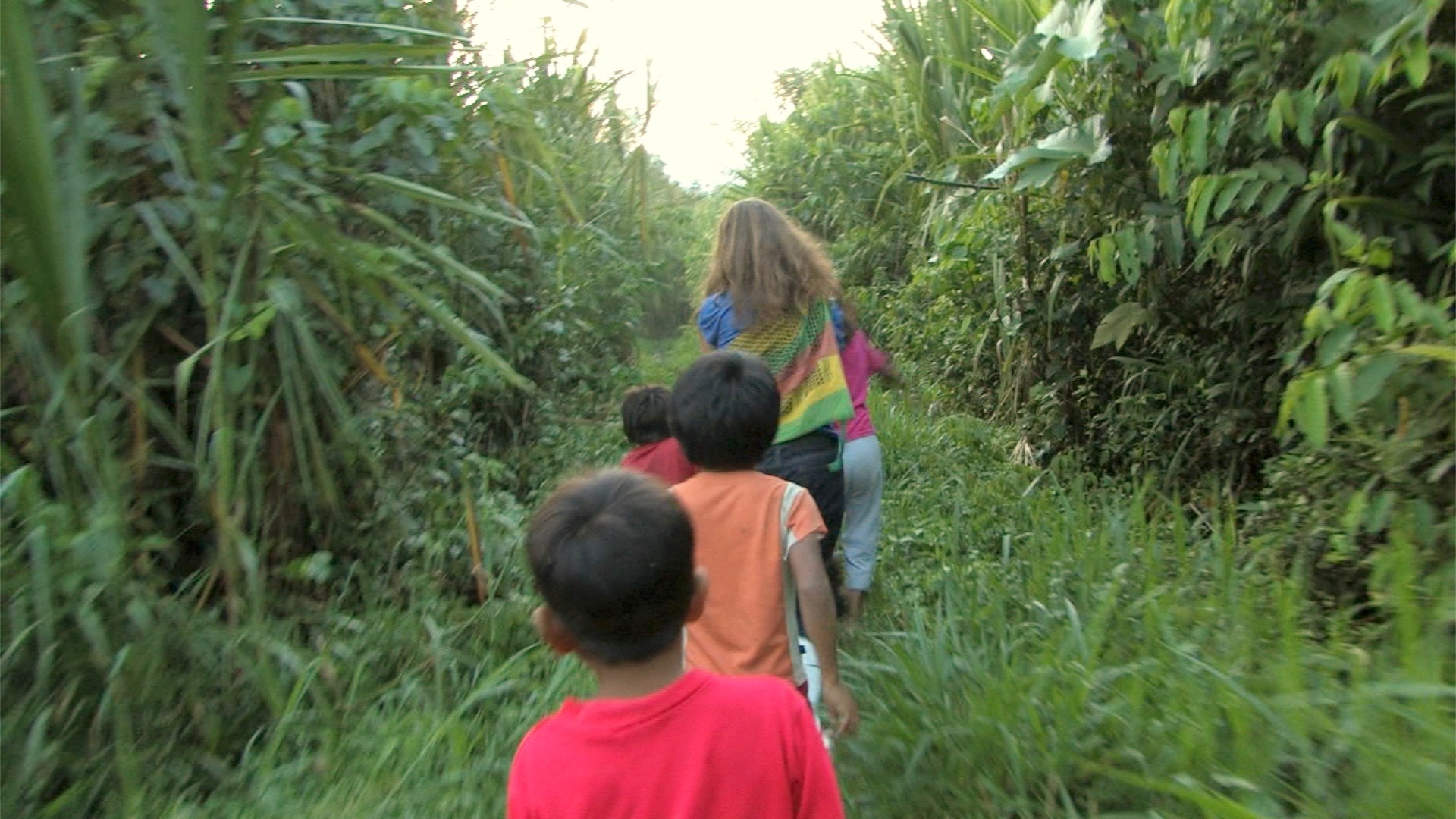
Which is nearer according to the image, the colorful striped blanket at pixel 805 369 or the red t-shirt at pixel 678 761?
the red t-shirt at pixel 678 761

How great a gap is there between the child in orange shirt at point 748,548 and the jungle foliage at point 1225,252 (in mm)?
1127

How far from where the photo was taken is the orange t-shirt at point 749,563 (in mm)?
2555

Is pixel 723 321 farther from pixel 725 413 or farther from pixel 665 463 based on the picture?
pixel 725 413

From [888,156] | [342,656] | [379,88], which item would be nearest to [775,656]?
[342,656]

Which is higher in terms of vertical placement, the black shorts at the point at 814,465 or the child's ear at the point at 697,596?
the child's ear at the point at 697,596

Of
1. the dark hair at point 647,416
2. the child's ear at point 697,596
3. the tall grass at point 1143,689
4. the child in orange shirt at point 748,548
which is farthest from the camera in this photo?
the dark hair at point 647,416

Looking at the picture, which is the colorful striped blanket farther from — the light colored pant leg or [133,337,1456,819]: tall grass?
[133,337,1456,819]: tall grass

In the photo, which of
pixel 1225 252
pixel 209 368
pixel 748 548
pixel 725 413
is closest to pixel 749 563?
pixel 748 548

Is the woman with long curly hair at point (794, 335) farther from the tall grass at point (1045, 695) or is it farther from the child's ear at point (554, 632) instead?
the child's ear at point (554, 632)

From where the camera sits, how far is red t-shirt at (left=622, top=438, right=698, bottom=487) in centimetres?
392

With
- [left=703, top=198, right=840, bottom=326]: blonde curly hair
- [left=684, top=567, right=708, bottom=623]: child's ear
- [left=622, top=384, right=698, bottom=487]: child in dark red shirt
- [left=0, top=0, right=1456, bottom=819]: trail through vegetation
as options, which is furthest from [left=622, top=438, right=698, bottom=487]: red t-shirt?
[left=684, top=567, right=708, bottom=623]: child's ear

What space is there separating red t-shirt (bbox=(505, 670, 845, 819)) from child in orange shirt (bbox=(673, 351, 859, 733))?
Result: 0.80 metres

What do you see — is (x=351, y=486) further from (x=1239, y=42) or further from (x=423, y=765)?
(x=1239, y=42)

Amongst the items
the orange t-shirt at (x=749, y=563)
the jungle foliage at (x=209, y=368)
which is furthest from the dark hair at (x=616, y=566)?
the jungle foliage at (x=209, y=368)
